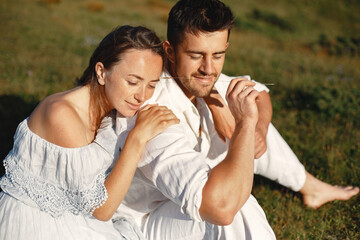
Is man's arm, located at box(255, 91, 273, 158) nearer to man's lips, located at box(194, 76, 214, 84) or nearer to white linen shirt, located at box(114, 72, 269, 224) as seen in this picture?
white linen shirt, located at box(114, 72, 269, 224)

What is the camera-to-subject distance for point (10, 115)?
5273 mm

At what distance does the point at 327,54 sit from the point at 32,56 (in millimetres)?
9139

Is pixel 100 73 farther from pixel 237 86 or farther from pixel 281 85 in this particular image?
pixel 281 85

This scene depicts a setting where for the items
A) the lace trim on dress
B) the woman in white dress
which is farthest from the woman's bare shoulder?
the lace trim on dress

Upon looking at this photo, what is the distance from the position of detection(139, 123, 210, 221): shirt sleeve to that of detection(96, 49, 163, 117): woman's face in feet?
1.59

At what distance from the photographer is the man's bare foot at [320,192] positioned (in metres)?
4.02

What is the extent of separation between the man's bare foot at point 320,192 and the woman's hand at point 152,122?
222cm

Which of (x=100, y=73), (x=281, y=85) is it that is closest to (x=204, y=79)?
(x=100, y=73)

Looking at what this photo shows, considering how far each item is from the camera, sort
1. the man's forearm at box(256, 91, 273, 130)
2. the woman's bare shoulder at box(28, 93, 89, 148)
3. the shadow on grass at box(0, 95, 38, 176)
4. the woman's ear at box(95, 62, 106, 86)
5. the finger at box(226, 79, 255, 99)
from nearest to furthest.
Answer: the woman's bare shoulder at box(28, 93, 89, 148) < the finger at box(226, 79, 255, 99) < the woman's ear at box(95, 62, 106, 86) < the man's forearm at box(256, 91, 273, 130) < the shadow on grass at box(0, 95, 38, 176)

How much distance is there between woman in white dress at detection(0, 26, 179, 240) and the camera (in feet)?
8.39

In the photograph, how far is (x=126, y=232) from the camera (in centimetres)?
292

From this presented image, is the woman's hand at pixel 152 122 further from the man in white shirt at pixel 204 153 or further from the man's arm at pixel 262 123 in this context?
the man's arm at pixel 262 123

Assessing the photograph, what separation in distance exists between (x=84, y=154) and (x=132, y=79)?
2.36 ft

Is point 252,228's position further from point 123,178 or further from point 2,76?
point 2,76
